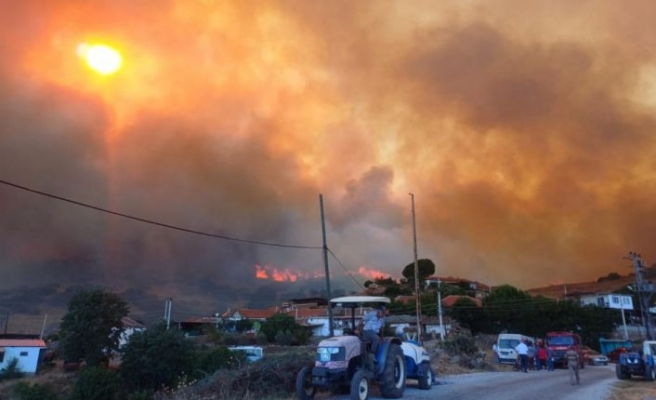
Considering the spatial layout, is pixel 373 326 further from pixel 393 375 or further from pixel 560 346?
pixel 560 346

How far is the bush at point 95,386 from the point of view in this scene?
37.7m

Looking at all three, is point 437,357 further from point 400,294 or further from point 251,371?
point 400,294

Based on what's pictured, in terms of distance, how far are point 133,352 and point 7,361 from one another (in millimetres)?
20378

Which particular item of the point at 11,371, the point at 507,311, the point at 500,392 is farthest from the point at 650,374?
the point at 11,371

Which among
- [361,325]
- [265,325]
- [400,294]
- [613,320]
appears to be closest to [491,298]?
[613,320]

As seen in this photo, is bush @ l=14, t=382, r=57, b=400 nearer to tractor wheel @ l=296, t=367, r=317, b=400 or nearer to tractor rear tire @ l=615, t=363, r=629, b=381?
tractor wheel @ l=296, t=367, r=317, b=400

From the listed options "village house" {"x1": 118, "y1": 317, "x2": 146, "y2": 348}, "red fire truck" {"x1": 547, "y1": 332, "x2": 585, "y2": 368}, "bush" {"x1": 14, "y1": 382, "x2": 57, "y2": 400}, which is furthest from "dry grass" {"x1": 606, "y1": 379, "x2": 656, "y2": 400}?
"village house" {"x1": 118, "y1": 317, "x2": 146, "y2": 348}

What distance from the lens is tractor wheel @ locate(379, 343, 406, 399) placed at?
12.0 m

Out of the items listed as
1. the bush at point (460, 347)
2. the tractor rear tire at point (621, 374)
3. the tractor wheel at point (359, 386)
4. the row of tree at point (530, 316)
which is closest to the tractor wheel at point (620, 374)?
the tractor rear tire at point (621, 374)

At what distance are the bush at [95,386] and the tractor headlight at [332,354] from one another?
34.6 m

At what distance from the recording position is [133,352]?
4428 centimetres

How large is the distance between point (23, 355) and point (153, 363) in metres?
22.1

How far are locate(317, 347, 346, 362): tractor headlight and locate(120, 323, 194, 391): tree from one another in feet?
116

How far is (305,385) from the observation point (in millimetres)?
11664
